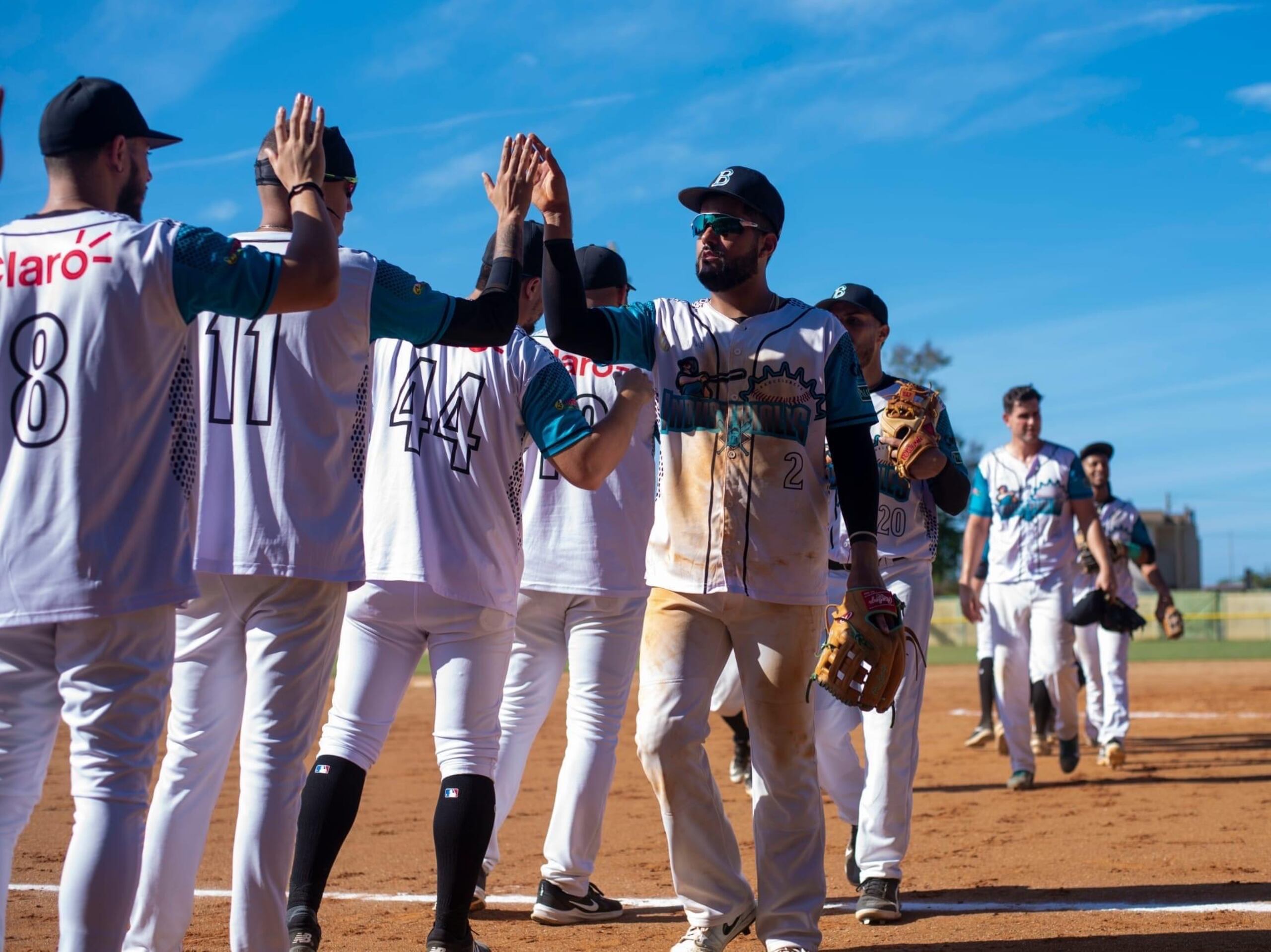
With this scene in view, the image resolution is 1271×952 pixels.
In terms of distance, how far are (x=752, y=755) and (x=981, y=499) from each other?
5634 millimetres

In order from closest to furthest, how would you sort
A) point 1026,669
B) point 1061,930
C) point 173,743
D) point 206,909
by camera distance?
1. point 173,743
2. point 1061,930
3. point 206,909
4. point 1026,669

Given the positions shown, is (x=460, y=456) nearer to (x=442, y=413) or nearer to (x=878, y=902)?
(x=442, y=413)

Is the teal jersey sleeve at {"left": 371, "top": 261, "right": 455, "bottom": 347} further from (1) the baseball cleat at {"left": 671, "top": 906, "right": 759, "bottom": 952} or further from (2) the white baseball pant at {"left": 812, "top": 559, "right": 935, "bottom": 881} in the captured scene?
(2) the white baseball pant at {"left": 812, "top": 559, "right": 935, "bottom": 881}

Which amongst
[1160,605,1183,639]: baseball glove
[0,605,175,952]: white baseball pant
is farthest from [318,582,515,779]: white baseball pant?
[1160,605,1183,639]: baseball glove

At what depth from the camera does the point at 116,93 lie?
321 cm

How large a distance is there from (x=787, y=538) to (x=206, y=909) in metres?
2.94

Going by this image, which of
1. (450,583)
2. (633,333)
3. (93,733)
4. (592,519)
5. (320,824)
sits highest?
(633,333)

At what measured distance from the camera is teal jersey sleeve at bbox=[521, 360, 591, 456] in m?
4.33

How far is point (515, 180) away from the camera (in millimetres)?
4109

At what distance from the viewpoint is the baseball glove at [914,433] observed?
5270 millimetres

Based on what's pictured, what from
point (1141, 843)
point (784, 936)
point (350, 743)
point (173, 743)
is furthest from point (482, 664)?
point (1141, 843)

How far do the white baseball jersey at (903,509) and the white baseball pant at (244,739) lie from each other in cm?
284

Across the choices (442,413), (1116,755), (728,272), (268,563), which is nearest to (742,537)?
(728,272)

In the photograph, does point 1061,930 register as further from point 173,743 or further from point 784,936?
point 173,743
